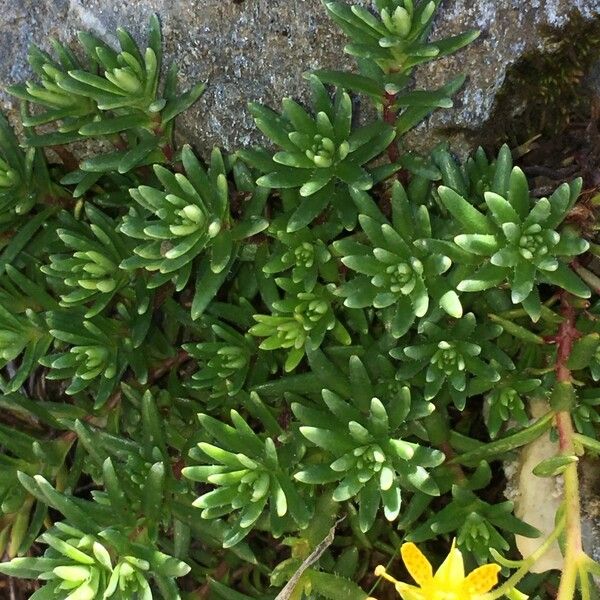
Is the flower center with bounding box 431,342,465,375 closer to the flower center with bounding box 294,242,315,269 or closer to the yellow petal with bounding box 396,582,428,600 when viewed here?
the flower center with bounding box 294,242,315,269

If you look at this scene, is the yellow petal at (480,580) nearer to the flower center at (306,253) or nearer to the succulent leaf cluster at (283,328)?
the succulent leaf cluster at (283,328)

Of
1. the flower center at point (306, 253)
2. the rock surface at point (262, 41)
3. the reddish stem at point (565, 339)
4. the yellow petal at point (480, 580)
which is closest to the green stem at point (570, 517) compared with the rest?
the reddish stem at point (565, 339)

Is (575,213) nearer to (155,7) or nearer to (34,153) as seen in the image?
(155,7)

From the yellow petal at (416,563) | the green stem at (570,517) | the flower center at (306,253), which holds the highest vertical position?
the flower center at (306,253)

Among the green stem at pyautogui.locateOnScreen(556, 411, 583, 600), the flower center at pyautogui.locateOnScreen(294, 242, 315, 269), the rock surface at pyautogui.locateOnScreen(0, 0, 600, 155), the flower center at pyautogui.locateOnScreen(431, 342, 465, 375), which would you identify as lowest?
the green stem at pyautogui.locateOnScreen(556, 411, 583, 600)

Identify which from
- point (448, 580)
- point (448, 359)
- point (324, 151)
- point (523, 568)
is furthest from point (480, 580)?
point (324, 151)

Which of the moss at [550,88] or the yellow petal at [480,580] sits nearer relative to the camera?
the yellow petal at [480,580]

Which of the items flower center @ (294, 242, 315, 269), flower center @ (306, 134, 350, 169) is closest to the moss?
flower center @ (306, 134, 350, 169)

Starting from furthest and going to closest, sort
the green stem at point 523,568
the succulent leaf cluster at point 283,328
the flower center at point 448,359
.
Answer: the flower center at point 448,359
the succulent leaf cluster at point 283,328
the green stem at point 523,568
